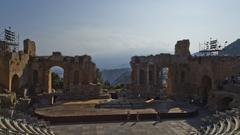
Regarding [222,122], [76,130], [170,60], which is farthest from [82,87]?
[222,122]

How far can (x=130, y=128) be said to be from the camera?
78.1ft

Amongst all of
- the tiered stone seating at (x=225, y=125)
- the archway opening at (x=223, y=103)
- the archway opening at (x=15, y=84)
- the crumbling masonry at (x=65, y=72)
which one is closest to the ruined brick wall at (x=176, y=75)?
the archway opening at (x=223, y=103)

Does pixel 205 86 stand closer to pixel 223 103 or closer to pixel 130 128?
pixel 223 103

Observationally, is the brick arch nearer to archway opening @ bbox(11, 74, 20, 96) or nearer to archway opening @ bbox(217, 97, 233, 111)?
archway opening @ bbox(217, 97, 233, 111)

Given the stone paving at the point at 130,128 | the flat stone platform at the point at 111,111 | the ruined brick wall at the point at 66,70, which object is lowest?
the stone paving at the point at 130,128

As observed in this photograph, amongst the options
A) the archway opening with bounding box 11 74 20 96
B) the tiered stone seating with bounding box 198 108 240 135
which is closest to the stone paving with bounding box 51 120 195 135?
the tiered stone seating with bounding box 198 108 240 135

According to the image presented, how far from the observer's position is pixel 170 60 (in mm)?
37688

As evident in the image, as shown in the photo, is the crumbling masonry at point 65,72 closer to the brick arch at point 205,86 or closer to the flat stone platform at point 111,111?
the flat stone platform at point 111,111

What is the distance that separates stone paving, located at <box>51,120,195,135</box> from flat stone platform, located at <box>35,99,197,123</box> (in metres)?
1.13

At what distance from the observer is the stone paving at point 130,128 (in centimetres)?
2242

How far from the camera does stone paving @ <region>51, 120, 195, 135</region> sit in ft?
73.6

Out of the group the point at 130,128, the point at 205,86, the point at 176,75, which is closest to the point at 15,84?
the point at 130,128

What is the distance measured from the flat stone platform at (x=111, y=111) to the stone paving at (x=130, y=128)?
1.13 m

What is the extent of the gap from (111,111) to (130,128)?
14.5 feet
